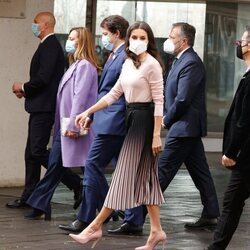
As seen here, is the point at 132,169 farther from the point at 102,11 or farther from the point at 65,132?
the point at 102,11

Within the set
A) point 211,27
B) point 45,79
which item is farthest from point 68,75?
point 211,27

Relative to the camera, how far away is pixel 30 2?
12.0 meters

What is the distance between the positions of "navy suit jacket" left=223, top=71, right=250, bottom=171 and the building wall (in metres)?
4.81

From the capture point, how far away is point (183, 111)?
30.1ft

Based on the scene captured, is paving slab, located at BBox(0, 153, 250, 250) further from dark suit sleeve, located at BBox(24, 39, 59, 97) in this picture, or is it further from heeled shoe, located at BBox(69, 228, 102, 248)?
dark suit sleeve, located at BBox(24, 39, 59, 97)

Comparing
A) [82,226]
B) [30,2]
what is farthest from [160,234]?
[30,2]

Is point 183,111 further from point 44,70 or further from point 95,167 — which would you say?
point 44,70

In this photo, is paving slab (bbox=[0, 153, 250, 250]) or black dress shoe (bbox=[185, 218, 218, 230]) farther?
black dress shoe (bbox=[185, 218, 218, 230])

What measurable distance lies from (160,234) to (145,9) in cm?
900

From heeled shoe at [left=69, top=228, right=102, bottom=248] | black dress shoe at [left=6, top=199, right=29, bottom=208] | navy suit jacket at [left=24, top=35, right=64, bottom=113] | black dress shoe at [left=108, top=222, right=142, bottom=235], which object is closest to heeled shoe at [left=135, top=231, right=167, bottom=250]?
heeled shoe at [left=69, top=228, right=102, bottom=248]

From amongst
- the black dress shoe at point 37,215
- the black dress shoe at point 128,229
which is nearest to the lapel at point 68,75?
the black dress shoe at point 37,215

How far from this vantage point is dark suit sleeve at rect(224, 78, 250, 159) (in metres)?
→ 7.44

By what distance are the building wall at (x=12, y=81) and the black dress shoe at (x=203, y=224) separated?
3198 mm

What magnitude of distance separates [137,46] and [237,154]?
1.46 metres
